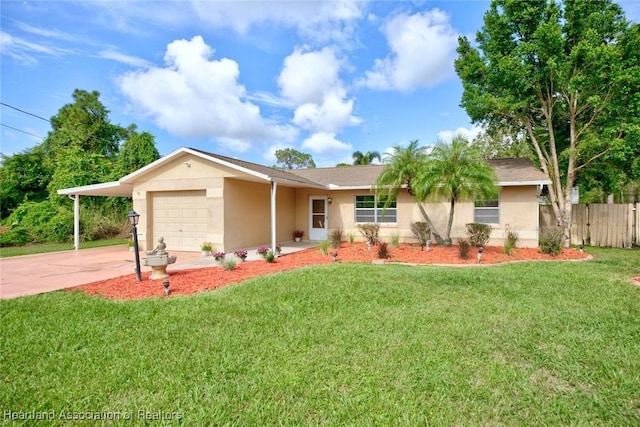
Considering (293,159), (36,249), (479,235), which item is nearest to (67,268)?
(36,249)

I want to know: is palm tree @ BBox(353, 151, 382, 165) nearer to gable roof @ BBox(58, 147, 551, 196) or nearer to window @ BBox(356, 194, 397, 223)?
gable roof @ BBox(58, 147, 551, 196)

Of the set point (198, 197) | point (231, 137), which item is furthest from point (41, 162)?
point (198, 197)

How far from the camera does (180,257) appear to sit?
37.4ft

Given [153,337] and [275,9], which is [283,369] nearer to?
[153,337]

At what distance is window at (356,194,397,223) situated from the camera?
14648 millimetres

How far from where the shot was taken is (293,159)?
61.5m

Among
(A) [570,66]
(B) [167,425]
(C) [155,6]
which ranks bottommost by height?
(B) [167,425]

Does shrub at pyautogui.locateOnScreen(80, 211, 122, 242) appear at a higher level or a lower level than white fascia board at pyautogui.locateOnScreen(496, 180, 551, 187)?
lower

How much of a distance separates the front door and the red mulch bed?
327 cm

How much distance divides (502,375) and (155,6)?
13.2m

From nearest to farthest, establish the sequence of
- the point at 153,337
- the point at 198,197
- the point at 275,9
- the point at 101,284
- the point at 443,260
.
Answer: the point at 153,337
the point at 101,284
the point at 443,260
the point at 275,9
the point at 198,197

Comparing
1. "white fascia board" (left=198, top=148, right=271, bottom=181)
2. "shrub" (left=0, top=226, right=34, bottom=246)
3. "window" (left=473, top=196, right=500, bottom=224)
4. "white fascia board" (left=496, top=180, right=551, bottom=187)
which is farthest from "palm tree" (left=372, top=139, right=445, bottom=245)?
"shrub" (left=0, top=226, right=34, bottom=246)

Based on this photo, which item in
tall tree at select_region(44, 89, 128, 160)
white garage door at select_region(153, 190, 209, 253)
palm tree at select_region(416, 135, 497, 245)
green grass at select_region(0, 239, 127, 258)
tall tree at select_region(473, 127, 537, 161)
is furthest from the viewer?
tall tree at select_region(44, 89, 128, 160)

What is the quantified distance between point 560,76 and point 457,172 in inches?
224
